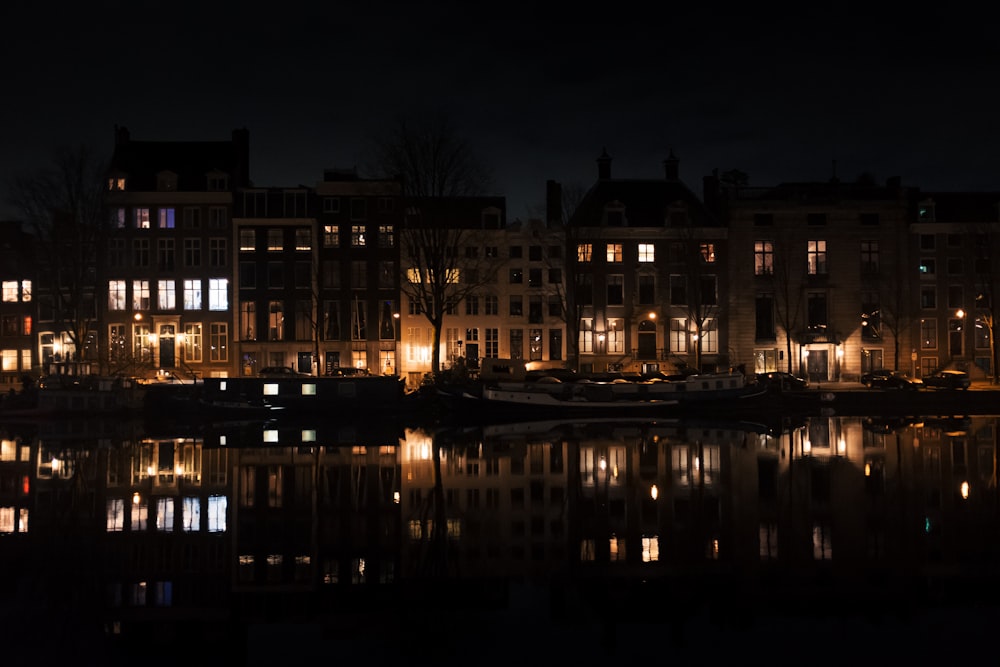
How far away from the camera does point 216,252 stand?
63.7 metres

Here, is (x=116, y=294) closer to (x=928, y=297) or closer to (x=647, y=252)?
(x=647, y=252)

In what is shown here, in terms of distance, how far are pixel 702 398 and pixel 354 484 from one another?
2966 cm

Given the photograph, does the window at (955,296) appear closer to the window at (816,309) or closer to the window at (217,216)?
the window at (816,309)

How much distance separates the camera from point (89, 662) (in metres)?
11.5

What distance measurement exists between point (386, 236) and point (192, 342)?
16.4m

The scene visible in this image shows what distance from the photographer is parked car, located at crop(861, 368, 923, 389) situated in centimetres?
5444

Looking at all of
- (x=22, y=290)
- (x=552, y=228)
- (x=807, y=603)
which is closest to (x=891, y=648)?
(x=807, y=603)

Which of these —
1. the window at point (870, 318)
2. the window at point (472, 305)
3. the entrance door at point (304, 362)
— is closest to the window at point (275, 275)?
the entrance door at point (304, 362)

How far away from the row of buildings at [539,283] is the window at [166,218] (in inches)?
3.0

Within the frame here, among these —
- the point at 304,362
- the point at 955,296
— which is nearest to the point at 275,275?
the point at 304,362

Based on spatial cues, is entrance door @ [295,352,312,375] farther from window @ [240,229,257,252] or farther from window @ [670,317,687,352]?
window @ [670,317,687,352]

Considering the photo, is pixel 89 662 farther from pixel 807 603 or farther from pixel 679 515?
pixel 679 515

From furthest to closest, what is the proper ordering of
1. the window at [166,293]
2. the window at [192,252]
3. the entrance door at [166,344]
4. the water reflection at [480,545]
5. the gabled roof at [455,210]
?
the window at [192,252], the window at [166,293], the entrance door at [166,344], the gabled roof at [455,210], the water reflection at [480,545]

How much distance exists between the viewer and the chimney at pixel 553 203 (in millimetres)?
64812
